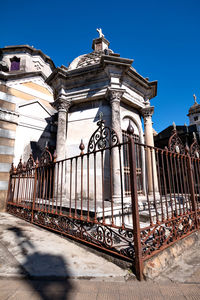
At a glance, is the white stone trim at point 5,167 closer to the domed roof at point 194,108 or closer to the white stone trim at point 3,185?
the white stone trim at point 3,185

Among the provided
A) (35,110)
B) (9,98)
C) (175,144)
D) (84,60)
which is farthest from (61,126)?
(175,144)

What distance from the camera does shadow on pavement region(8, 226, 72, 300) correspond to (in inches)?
67.6

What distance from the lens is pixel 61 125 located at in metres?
6.45

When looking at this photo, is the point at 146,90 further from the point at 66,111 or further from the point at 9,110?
the point at 9,110

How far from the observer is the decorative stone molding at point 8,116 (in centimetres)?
694

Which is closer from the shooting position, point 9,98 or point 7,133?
point 7,133

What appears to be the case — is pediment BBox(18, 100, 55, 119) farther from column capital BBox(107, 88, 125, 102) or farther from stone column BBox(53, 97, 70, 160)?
column capital BBox(107, 88, 125, 102)

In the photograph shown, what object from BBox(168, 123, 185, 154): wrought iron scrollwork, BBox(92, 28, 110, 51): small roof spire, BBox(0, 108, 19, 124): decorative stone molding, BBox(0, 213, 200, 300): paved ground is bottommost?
BBox(0, 213, 200, 300): paved ground

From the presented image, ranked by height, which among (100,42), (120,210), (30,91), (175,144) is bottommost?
(120,210)

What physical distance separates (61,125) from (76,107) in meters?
1.11

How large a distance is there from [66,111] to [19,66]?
41.1 feet

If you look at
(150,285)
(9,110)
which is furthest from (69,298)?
(9,110)

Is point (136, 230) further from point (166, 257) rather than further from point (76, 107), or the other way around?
point (76, 107)

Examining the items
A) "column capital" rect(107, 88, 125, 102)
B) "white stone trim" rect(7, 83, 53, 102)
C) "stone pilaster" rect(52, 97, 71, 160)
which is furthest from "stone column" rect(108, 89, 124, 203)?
"white stone trim" rect(7, 83, 53, 102)
